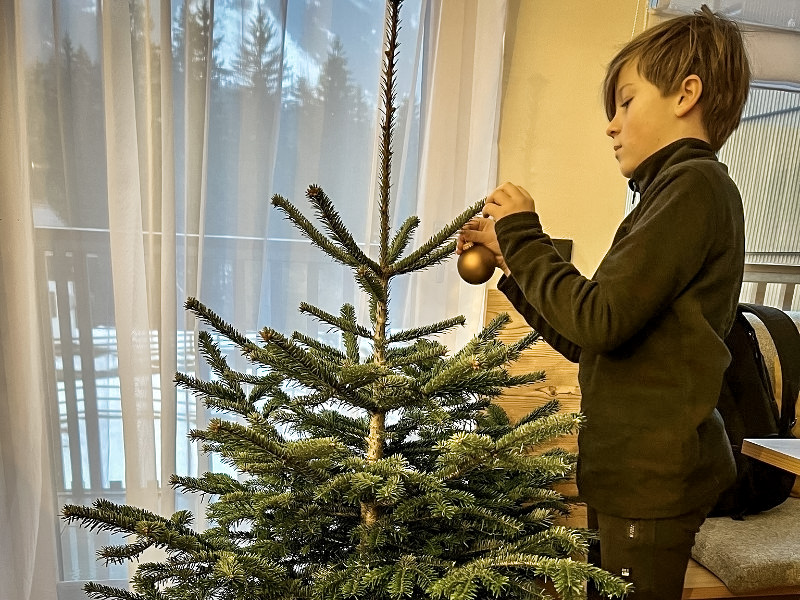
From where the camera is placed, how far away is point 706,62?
0.79 metres

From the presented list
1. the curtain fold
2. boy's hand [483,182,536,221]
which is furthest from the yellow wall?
the curtain fold

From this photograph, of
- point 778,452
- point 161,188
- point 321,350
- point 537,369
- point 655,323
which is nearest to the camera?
point 655,323

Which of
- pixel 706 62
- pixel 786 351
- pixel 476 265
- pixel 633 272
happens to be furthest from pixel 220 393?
pixel 786 351

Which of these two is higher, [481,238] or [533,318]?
[481,238]

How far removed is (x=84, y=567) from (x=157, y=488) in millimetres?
300

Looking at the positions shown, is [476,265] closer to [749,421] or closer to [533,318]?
[533,318]

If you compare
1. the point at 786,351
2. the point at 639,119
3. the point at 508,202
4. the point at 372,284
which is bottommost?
the point at 786,351

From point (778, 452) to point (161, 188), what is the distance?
138 centimetres

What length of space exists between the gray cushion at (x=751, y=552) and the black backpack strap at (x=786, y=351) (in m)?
0.28

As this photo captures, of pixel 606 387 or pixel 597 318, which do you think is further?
pixel 606 387

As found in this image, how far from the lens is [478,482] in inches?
32.7

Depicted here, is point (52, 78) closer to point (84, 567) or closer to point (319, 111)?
point (319, 111)

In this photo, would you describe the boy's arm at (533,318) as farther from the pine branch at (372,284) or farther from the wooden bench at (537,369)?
the wooden bench at (537,369)

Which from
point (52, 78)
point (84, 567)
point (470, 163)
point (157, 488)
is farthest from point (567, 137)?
point (84, 567)
